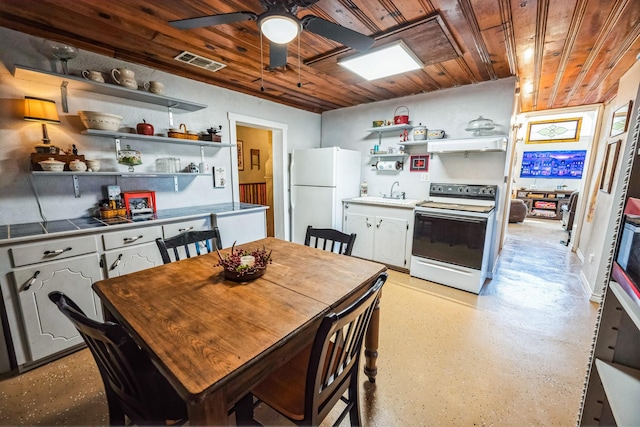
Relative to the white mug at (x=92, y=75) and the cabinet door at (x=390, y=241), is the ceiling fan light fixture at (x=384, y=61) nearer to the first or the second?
the cabinet door at (x=390, y=241)

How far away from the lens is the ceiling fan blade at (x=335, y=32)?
1.30 meters

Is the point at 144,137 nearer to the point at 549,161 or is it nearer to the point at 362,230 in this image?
the point at 362,230

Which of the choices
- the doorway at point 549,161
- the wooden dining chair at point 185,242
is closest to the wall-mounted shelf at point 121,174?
the wooden dining chair at point 185,242

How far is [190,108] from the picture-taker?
2762 millimetres

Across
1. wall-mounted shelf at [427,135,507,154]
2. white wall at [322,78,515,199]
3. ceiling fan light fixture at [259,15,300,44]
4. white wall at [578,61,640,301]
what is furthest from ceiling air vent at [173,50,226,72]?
white wall at [578,61,640,301]

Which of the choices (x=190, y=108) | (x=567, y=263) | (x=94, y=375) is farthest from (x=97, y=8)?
(x=567, y=263)

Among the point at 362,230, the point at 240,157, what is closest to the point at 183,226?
the point at 362,230

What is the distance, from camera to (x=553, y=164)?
283 inches

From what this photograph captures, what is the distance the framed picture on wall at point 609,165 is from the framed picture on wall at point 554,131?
459 centimetres

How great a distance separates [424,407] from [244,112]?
3.52 meters

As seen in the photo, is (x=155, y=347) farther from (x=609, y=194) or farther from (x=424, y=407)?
→ (x=609, y=194)

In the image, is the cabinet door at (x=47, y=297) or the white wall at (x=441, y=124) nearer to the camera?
the cabinet door at (x=47, y=297)

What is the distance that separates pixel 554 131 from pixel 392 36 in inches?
A: 298

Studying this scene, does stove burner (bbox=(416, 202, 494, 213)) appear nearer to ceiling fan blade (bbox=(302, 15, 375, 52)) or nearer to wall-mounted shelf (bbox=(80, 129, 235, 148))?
ceiling fan blade (bbox=(302, 15, 375, 52))
